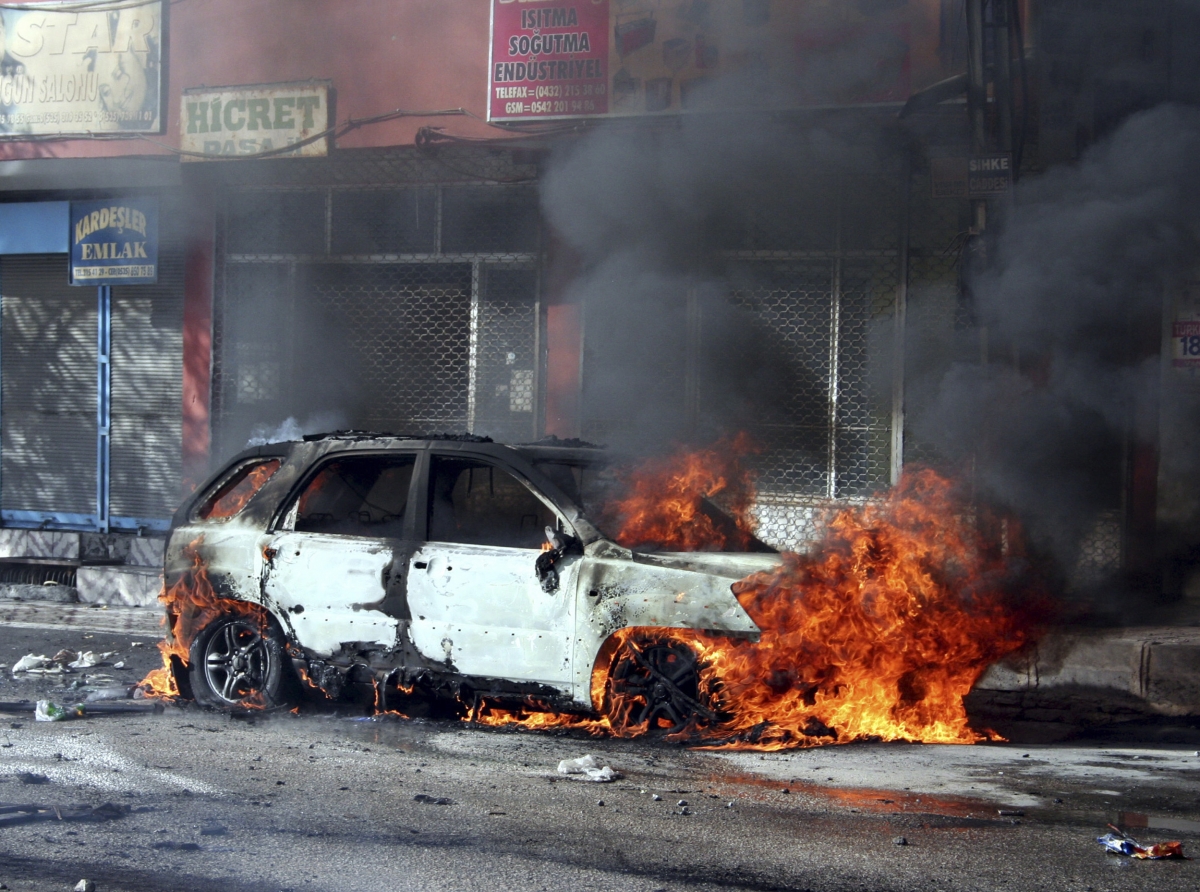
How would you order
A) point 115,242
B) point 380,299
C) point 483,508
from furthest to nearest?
1. point 115,242
2. point 380,299
3. point 483,508

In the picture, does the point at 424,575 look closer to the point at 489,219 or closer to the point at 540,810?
the point at 540,810

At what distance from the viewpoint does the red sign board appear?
10406 millimetres

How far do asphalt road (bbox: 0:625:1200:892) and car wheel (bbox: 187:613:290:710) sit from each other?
14 cm

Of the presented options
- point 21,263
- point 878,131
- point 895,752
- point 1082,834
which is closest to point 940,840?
point 1082,834

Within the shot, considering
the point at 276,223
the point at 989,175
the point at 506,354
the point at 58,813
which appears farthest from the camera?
the point at 276,223

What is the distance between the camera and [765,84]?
980 cm

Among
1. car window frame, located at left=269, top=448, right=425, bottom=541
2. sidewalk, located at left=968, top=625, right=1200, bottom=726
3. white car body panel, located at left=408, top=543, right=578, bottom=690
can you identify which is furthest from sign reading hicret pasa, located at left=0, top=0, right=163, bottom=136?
sidewalk, located at left=968, top=625, right=1200, bottom=726

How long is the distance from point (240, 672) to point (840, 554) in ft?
10.9

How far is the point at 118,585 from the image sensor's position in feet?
35.5

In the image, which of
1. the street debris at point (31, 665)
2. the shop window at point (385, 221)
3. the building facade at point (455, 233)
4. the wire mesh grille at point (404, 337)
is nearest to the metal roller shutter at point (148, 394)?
the building facade at point (455, 233)

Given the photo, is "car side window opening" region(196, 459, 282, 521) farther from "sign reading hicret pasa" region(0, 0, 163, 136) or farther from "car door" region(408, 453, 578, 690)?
"sign reading hicret pasa" region(0, 0, 163, 136)

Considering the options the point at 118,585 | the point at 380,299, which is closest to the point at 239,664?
the point at 118,585

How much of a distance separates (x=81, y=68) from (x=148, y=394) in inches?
140

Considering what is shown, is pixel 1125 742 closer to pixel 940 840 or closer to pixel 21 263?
pixel 940 840
